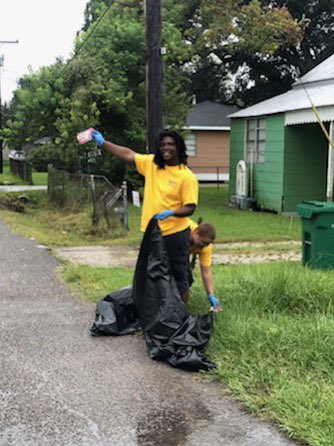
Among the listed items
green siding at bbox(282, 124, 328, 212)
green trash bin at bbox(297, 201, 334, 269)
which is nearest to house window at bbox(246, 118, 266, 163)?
green siding at bbox(282, 124, 328, 212)

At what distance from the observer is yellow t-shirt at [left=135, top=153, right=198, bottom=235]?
5.18 metres

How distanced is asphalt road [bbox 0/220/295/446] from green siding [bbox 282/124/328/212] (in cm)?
1078

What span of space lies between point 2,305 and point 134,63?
1251 cm

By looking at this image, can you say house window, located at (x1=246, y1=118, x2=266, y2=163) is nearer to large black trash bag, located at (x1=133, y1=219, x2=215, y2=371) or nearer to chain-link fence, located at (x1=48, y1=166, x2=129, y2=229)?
chain-link fence, located at (x1=48, y1=166, x2=129, y2=229)

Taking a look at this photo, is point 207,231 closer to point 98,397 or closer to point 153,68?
point 98,397

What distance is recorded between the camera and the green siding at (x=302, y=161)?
15736mm

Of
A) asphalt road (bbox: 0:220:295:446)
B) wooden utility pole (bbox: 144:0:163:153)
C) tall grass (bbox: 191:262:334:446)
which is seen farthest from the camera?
wooden utility pole (bbox: 144:0:163:153)

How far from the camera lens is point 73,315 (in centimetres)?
610

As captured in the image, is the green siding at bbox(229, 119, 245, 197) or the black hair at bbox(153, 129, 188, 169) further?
the green siding at bbox(229, 119, 245, 197)

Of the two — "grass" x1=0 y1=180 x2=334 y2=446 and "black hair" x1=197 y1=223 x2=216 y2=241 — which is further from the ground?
"black hair" x1=197 y1=223 x2=216 y2=241

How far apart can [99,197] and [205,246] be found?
7.53 m

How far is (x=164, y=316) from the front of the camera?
4906 mm

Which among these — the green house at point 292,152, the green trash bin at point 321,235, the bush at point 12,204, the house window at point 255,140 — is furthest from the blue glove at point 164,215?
the bush at point 12,204

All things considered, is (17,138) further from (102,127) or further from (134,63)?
(134,63)
